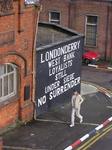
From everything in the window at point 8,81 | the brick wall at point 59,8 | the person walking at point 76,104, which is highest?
the brick wall at point 59,8

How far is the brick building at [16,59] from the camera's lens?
21781 mm

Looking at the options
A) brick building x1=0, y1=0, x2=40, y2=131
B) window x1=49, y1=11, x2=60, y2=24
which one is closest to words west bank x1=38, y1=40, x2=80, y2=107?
brick building x1=0, y1=0, x2=40, y2=131

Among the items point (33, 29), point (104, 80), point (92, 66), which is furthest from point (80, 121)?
point (92, 66)

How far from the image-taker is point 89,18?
3862 cm

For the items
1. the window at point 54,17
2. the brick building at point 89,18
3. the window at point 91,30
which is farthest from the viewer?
the window at point 54,17

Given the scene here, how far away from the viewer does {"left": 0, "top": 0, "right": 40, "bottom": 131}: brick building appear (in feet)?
71.5

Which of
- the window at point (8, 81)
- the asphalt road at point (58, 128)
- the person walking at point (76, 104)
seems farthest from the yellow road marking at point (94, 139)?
the window at point (8, 81)

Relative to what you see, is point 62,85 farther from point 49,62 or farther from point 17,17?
point 17,17

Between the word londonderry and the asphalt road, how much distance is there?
2.81m

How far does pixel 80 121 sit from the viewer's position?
80.6 feet

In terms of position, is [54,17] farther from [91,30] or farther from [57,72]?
[57,72]

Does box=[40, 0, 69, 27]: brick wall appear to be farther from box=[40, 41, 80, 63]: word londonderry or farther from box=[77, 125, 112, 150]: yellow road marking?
box=[77, 125, 112, 150]: yellow road marking

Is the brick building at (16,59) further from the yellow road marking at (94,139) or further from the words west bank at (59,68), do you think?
the yellow road marking at (94,139)

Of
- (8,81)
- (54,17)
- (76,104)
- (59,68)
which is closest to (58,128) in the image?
(76,104)
